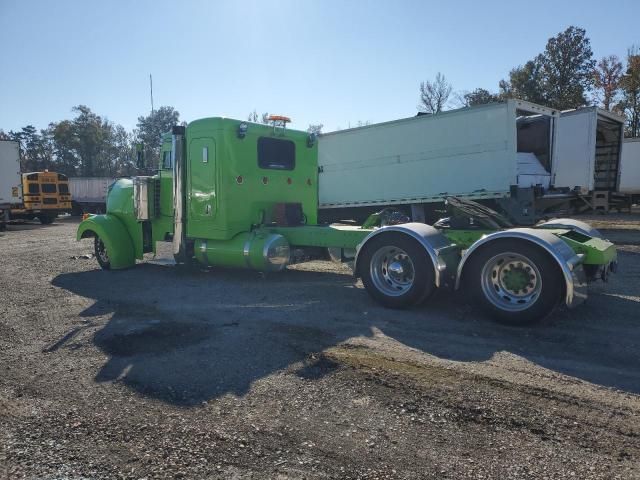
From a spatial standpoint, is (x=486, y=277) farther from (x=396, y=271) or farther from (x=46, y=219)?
(x=46, y=219)

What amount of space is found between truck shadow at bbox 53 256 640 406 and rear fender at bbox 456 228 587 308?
1.35ft

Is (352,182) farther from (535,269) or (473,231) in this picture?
(535,269)

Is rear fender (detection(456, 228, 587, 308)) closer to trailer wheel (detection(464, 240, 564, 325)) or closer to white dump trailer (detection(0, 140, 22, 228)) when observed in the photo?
trailer wheel (detection(464, 240, 564, 325))

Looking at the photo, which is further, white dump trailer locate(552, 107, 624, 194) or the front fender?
white dump trailer locate(552, 107, 624, 194)

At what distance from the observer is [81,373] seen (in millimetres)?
4348

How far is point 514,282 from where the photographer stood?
5.62 metres

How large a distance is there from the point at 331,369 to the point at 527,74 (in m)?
44.7

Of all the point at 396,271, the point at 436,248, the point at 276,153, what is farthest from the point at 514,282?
the point at 276,153

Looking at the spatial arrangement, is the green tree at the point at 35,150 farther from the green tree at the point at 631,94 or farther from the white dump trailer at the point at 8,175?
the green tree at the point at 631,94

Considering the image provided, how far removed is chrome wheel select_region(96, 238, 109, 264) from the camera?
1006cm

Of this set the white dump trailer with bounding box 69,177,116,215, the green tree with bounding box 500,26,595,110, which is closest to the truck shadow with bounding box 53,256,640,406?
the white dump trailer with bounding box 69,177,116,215

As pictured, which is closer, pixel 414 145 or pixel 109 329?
pixel 109 329

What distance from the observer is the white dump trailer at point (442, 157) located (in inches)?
499

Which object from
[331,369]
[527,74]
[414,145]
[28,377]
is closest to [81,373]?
[28,377]
